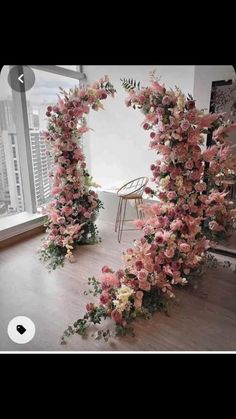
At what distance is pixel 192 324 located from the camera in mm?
1795

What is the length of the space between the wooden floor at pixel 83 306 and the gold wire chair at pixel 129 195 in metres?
0.76

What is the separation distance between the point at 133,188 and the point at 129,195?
11.2 inches

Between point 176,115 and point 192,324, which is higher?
point 176,115

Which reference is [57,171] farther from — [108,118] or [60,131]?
[108,118]

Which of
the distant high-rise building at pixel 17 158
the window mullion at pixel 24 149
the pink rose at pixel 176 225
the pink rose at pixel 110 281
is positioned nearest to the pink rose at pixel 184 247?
the pink rose at pixel 176 225

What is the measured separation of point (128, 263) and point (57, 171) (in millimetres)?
1364

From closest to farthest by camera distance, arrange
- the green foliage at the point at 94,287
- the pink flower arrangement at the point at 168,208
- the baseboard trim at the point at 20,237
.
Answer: the pink flower arrangement at the point at 168,208, the green foliage at the point at 94,287, the baseboard trim at the point at 20,237

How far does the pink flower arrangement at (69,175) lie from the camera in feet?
8.98

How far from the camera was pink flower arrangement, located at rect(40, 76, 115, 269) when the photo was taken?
8.98ft

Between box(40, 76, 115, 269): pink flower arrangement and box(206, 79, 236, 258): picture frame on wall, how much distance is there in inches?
40.6

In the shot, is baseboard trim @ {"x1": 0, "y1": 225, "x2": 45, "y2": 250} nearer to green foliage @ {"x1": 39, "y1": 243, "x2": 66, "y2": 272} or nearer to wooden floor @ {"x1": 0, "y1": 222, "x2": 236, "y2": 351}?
wooden floor @ {"x1": 0, "y1": 222, "x2": 236, "y2": 351}

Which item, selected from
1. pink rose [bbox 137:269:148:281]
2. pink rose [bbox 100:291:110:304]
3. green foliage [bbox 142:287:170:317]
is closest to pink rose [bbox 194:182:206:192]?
pink rose [bbox 137:269:148:281]

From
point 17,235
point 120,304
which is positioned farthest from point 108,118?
point 120,304

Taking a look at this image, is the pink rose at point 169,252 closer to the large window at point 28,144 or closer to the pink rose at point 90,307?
the pink rose at point 90,307
